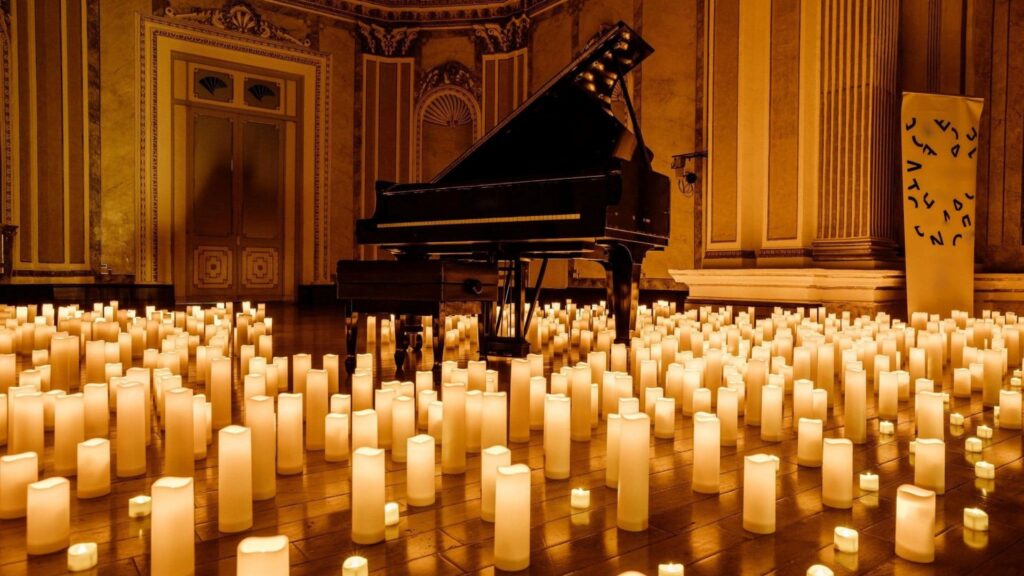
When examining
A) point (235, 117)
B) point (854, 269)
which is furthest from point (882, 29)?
point (235, 117)

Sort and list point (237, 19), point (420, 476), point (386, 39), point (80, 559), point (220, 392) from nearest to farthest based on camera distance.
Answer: point (80, 559) → point (420, 476) → point (220, 392) → point (237, 19) → point (386, 39)

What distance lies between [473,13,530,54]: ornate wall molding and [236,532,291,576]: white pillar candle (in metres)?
10.1

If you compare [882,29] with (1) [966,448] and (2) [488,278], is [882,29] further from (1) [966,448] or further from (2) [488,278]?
(1) [966,448]

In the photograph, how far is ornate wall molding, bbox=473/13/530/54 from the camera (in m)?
10.2

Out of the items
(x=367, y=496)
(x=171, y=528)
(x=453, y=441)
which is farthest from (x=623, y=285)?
(x=171, y=528)

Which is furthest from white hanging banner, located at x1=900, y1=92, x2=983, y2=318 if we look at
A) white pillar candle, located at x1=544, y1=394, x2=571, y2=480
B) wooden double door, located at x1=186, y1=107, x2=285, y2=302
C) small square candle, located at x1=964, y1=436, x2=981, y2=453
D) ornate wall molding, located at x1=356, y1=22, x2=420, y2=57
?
wooden double door, located at x1=186, y1=107, x2=285, y2=302

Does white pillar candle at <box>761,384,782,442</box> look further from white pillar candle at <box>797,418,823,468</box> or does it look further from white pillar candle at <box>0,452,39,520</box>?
white pillar candle at <box>0,452,39,520</box>

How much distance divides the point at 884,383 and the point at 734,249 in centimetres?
487

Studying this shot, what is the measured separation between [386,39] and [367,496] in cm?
1047

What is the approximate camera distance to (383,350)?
4.18 meters

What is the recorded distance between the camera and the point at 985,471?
1.74m

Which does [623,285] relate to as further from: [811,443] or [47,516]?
[47,516]

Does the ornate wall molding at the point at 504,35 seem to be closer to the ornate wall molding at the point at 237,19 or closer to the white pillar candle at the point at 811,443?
the ornate wall molding at the point at 237,19

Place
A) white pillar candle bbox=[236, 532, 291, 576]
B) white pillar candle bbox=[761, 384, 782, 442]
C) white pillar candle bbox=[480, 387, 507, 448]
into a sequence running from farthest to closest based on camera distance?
white pillar candle bbox=[761, 384, 782, 442], white pillar candle bbox=[480, 387, 507, 448], white pillar candle bbox=[236, 532, 291, 576]
